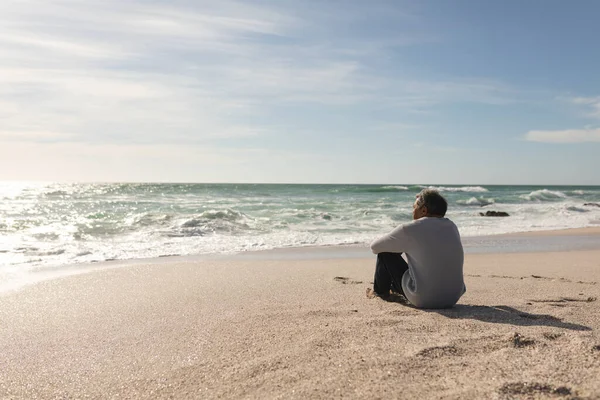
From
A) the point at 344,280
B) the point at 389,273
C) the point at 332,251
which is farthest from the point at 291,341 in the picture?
the point at 332,251

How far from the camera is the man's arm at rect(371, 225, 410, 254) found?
4348 millimetres

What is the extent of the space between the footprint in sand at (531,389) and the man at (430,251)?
186 cm

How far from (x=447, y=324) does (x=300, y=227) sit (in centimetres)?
1195

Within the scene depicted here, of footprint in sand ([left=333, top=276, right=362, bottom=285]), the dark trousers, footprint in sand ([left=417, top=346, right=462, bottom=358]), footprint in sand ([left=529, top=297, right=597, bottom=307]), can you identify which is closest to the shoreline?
footprint in sand ([left=333, top=276, right=362, bottom=285])

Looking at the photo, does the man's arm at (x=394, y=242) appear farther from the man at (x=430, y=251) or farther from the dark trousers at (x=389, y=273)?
the dark trousers at (x=389, y=273)

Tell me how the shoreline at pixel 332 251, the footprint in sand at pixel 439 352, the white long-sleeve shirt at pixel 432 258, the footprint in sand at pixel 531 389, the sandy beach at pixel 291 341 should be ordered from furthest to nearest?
the shoreline at pixel 332 251 < the white long-sleeve shirt at pixel 432 258 < the footprint in sand at pixel 439 352 < the sandy beach at pixel 291 341 < the footprint in sand at pixel 531 389

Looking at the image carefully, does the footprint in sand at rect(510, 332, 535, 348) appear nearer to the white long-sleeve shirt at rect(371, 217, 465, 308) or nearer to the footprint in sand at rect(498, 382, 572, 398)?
the footprint in sand at rect(498, 382, 572, 398)

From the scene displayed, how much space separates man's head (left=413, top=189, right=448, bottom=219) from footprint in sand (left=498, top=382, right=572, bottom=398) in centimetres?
206

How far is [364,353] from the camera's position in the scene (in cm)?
304

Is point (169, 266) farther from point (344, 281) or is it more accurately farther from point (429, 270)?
point (429, 270)

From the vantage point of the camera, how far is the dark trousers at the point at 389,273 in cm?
474

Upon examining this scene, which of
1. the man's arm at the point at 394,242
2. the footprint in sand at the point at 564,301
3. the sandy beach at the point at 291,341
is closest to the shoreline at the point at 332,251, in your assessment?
the sandy beach at the point at 291,341

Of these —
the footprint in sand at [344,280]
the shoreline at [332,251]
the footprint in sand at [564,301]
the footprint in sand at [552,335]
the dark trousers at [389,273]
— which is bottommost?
the shoreline at [332,251]

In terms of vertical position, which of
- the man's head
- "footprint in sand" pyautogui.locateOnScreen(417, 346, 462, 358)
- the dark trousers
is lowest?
"footprint in sand" pyautogui.locateOnScreen(417, 346, 462, 358)
